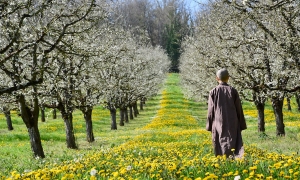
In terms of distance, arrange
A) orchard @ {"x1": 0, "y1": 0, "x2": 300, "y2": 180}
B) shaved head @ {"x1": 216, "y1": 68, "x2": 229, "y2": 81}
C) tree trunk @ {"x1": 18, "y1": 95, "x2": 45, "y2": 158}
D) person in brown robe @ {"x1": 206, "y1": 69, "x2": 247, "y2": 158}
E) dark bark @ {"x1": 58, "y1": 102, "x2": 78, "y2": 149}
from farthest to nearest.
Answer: dark bark @ {"x1": 58, "y1": 102, "x2": 78, "y2": 149} → tree trunk @ {"x1": 18, "y1": 95, "x2": 45, "y2": 158} → shaved head @ {"x1": 216, "y1": 68, "x2": 229, "y2": 81} → person in brown robe @ {"x1": 206, "y1": 69, "x2": 247, "y2": 158} → orchard @ {"x1": 0, "y1": 0, "x2": 300, "y2": 180}

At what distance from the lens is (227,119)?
8.12 metres

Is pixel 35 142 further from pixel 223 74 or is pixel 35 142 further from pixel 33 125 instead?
pixel 223 74

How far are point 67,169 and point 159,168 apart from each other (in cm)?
157

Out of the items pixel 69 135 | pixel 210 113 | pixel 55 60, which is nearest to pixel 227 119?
pixel 210 113

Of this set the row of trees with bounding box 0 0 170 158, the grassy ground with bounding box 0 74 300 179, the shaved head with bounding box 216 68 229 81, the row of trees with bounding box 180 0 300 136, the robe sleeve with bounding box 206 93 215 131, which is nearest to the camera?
the grassy ground with bounding box 0 74 300 179

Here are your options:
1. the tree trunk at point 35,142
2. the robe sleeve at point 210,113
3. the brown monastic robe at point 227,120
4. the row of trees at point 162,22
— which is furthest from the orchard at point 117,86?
the row of trees at point 162,22

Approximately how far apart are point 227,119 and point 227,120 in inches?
1.0

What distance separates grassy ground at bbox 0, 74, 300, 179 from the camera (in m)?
5.51

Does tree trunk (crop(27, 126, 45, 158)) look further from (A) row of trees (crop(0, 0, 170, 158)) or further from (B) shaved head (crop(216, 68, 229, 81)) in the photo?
(B) shaved head (crop(216, 68, 229, 81))

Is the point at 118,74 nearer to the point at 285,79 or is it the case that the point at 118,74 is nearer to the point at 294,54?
the point at 285,79

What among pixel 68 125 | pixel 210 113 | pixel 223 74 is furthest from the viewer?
pixel 68 125

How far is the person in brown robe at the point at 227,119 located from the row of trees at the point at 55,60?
4015 millimetres

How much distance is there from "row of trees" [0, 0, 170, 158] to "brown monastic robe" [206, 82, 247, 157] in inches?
160

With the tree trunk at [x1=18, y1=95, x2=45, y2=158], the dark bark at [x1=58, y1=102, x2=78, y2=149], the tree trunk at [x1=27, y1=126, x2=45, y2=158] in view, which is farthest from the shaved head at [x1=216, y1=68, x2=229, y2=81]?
the dark bark at [x1=58, y1=102, x2=78, y2=149]
